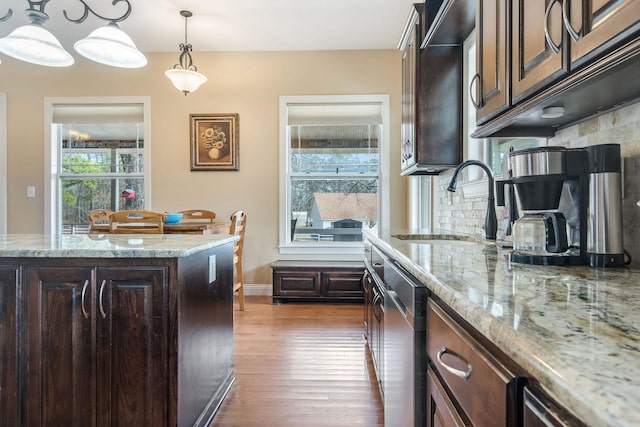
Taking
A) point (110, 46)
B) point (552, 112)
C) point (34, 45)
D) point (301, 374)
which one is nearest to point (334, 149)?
point (110, 46)

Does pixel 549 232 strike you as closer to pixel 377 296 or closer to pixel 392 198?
pixel 377 296

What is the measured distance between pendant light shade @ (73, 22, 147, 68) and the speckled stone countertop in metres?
2.39

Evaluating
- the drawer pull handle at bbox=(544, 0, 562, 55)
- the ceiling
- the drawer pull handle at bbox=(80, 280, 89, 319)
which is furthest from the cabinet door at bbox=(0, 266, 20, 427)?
the ceiling

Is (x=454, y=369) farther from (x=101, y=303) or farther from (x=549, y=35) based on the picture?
(x=101, y=303)

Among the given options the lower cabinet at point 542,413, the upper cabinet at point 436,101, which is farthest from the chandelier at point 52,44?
the lower cabinet at point 542,413

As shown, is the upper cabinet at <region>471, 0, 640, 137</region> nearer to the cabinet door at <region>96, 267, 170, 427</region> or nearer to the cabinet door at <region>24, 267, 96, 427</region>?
the cabinet door at <region>96, 267, 170, 427</region>

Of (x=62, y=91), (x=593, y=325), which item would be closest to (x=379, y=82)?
(x=62, y=91)

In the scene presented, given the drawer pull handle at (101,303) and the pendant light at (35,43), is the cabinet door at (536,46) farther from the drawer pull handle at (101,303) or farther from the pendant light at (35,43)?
the pendant light at (35,43)

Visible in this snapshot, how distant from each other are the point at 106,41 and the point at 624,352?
2.80m

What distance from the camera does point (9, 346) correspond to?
143 cm

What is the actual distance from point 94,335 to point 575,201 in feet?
5.81

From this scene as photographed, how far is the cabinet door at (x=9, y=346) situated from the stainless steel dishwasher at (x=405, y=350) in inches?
58.1

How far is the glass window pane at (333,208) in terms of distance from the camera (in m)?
4.47

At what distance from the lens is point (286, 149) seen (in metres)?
4.41
